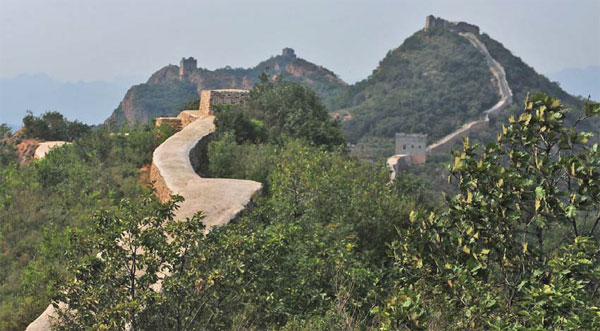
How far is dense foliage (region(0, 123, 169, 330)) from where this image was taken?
7480mm

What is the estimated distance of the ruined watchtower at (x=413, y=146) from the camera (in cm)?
5572

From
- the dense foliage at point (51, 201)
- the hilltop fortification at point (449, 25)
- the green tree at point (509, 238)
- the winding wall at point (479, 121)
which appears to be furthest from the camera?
the hilltop fortification at point (449, 25)

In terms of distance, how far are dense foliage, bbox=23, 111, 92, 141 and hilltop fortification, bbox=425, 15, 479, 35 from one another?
2894 inches

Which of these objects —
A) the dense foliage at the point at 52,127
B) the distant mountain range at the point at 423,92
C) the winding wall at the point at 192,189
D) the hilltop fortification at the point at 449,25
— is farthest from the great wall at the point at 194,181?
the hilltop fortification at the point at 449,25

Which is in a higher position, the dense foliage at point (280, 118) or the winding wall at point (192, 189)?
the dense foliage at point (280, 118)

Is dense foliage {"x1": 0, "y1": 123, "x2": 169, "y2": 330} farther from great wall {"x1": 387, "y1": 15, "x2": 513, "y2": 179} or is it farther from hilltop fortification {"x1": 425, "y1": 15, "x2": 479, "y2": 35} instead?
hilltop fortification {"x1": 425, "y1": 15, "x2": 479, "y2": 35}

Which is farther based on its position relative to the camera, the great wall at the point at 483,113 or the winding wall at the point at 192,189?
the great wall at the point at 483,113

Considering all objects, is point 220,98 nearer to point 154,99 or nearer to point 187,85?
point 154,99

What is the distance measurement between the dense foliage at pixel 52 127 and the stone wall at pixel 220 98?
5.22m

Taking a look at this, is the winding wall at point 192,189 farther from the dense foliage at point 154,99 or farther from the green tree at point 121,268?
the dense foliage at point 154,99

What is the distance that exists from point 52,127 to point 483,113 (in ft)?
177

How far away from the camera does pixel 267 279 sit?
577cm

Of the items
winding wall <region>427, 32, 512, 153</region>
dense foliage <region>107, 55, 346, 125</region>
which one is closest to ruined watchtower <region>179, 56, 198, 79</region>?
dense foliage <region>107, 55, 346, 125</region>

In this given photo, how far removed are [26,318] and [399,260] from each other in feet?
15.3
